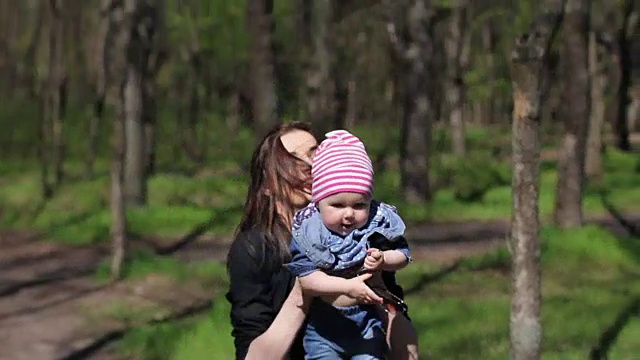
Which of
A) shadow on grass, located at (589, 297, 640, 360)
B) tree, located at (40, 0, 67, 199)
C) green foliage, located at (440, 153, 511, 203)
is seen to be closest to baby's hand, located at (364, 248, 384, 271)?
shadow on grass, located at (589, 297, 640, 360)

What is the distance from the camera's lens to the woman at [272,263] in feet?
9.12

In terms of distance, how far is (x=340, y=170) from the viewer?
270 cm

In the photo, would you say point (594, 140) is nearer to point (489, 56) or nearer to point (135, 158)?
point (135, 158)

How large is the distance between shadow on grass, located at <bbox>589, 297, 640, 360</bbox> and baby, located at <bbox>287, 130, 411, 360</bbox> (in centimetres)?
539

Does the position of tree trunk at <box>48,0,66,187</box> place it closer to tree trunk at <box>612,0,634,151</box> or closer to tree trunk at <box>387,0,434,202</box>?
tree trunk at <box>387,0,434,202</box>

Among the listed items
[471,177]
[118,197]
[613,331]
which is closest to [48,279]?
[118,197]

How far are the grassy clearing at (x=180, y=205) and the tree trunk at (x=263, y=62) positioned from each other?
5.52ft

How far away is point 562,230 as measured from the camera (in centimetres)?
1296

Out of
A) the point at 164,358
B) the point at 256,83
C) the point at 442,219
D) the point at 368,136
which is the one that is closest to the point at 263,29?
the point at 256,83

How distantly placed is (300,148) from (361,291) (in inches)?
18.7

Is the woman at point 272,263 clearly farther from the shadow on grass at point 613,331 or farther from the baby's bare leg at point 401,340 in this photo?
the shadow on grass at point 613,331

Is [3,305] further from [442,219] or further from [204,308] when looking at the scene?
[442,219]

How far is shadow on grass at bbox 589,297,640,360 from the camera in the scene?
26.1 ft

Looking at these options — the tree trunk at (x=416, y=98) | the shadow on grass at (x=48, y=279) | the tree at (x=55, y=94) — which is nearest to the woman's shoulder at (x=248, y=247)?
the shadow on grass at (x=48, y=279)
